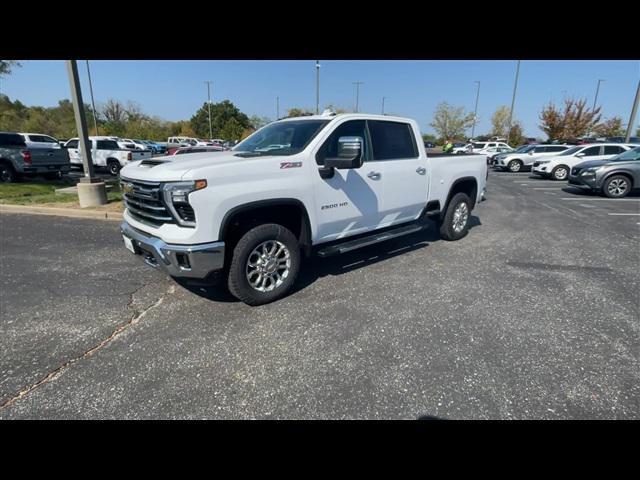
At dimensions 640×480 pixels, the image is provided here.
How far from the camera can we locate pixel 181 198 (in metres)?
2.86

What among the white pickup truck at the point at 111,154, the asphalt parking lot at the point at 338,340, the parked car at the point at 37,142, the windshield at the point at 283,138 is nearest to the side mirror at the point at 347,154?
the windshield at the point at 283,138

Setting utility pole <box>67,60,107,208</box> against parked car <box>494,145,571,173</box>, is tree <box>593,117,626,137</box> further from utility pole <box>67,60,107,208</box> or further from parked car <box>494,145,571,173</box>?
utility pole <box>67,60,107,208</box>

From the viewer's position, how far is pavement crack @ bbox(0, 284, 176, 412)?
227 cm

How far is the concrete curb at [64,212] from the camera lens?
7.28 m

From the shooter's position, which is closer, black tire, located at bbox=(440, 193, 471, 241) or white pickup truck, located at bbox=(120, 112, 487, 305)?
white pickup truck, located at bbox=(120, 112, 487, 305)

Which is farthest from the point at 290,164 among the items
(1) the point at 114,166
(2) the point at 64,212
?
(1) the point at 114,166

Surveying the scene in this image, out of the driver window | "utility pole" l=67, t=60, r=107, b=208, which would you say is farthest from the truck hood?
"utility pole" l=67, t=60, r=107, b=208

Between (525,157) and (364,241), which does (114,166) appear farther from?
(525,157)

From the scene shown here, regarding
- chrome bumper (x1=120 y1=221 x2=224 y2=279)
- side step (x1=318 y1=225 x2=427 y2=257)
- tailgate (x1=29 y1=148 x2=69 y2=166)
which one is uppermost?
tailgate (x1=29 y1=148 x2=69 y2=166)

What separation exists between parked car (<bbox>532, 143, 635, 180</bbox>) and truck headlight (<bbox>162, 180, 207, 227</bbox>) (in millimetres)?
17654
